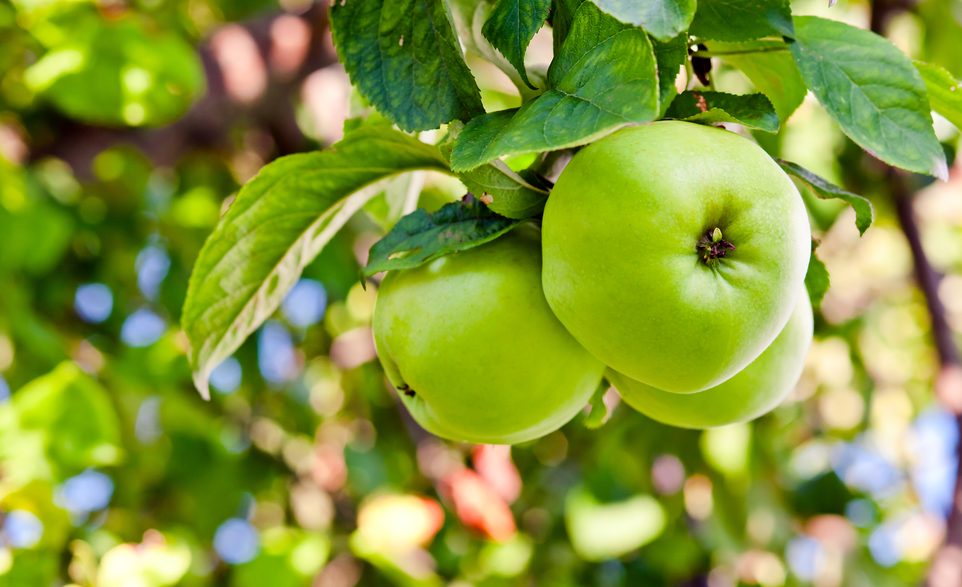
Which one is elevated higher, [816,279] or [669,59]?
[669,59]

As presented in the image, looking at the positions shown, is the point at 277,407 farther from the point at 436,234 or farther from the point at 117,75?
the point at 436,234

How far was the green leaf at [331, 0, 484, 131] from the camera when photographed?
490 millimetres

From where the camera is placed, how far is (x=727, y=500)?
1527mm

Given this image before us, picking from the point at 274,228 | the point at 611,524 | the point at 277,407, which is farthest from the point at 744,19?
the point at 277,407

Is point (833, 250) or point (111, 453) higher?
point (111, 453)

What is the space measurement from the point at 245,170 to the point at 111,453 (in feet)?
2.78

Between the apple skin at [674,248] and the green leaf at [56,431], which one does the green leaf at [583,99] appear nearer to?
the apple skin at [674,248]

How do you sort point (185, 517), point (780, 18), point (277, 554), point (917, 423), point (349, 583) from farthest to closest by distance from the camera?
point (917, 423) < point (185, 517) < point (349, 583) < point (277, 554) < point (780, 18)

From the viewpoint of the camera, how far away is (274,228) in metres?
0.60

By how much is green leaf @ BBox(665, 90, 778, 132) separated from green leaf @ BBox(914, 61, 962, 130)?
0.13 m

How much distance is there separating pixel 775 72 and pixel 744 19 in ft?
0.38

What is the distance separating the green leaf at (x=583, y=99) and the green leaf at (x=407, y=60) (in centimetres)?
3

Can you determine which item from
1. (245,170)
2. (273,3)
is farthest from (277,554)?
(273,3)

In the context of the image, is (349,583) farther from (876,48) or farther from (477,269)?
(876,48)
